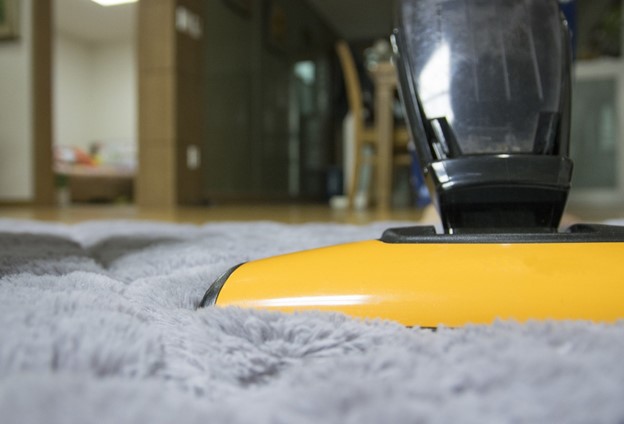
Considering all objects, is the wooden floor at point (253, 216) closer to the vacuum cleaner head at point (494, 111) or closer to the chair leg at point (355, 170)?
the vacuum cleaner head at point (494, 111)

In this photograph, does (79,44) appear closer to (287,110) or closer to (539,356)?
(287,110)

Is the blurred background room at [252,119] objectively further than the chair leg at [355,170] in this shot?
No

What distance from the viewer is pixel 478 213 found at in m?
0.52

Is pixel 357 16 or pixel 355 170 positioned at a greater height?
pixel 357 16

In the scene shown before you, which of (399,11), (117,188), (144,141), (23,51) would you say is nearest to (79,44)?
(117,188)

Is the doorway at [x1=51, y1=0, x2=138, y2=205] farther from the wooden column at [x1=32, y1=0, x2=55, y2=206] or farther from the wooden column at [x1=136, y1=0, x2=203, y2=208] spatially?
the wooden column at [x1=136, y1=0, x2=203, y2=208]

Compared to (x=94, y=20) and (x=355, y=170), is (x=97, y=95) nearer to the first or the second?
(x=94, y=20)

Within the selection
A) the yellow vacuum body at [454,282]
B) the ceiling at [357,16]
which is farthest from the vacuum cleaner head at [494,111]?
the ceiling at [357,16]

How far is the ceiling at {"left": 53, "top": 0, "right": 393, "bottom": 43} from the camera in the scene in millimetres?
6043

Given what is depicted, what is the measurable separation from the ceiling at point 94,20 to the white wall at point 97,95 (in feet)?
0.50

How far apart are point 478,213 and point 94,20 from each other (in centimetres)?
796

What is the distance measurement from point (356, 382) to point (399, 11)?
1.51ft

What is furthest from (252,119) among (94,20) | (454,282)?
(94,20)

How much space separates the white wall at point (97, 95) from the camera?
26.1 feet
